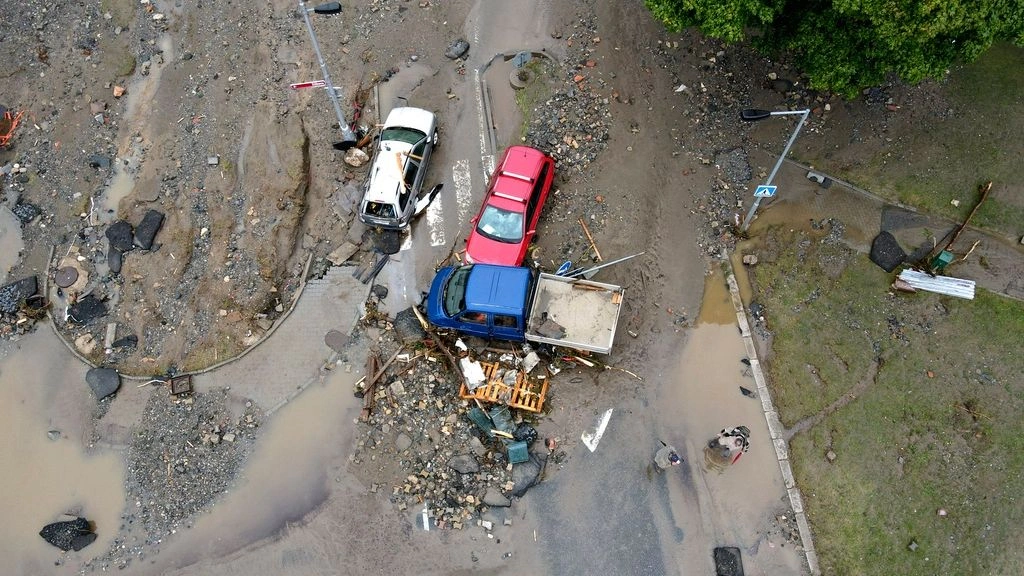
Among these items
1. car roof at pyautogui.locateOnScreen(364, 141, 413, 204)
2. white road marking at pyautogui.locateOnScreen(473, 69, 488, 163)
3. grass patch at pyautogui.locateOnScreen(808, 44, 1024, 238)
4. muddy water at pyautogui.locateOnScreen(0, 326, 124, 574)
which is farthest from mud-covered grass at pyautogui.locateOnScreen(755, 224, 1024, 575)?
muddy water at pyautogui.locateOnScreen(0, 326, 124, 574)

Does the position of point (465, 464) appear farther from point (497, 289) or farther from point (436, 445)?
point (497, 289)

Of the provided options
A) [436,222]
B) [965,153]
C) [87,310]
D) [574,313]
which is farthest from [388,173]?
[965,153]

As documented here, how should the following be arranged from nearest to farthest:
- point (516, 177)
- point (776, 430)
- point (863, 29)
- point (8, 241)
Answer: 1. point (863, 29)
2. point (776, 430)
3. point (516, 177)
4. point (8, 241)

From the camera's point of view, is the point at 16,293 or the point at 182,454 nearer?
the point at 182,454

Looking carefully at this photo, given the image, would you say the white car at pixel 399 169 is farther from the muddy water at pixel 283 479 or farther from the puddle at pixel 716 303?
the puddle at pixel 716 303

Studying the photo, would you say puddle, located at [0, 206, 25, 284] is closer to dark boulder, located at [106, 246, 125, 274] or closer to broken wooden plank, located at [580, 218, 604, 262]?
dark boulder, located at [106, 246, 125, 274]

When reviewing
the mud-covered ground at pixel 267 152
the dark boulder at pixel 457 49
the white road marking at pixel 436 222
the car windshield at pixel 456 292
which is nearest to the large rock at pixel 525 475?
the mud-covered ground at pixel 267 152

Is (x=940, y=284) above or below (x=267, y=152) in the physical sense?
below
